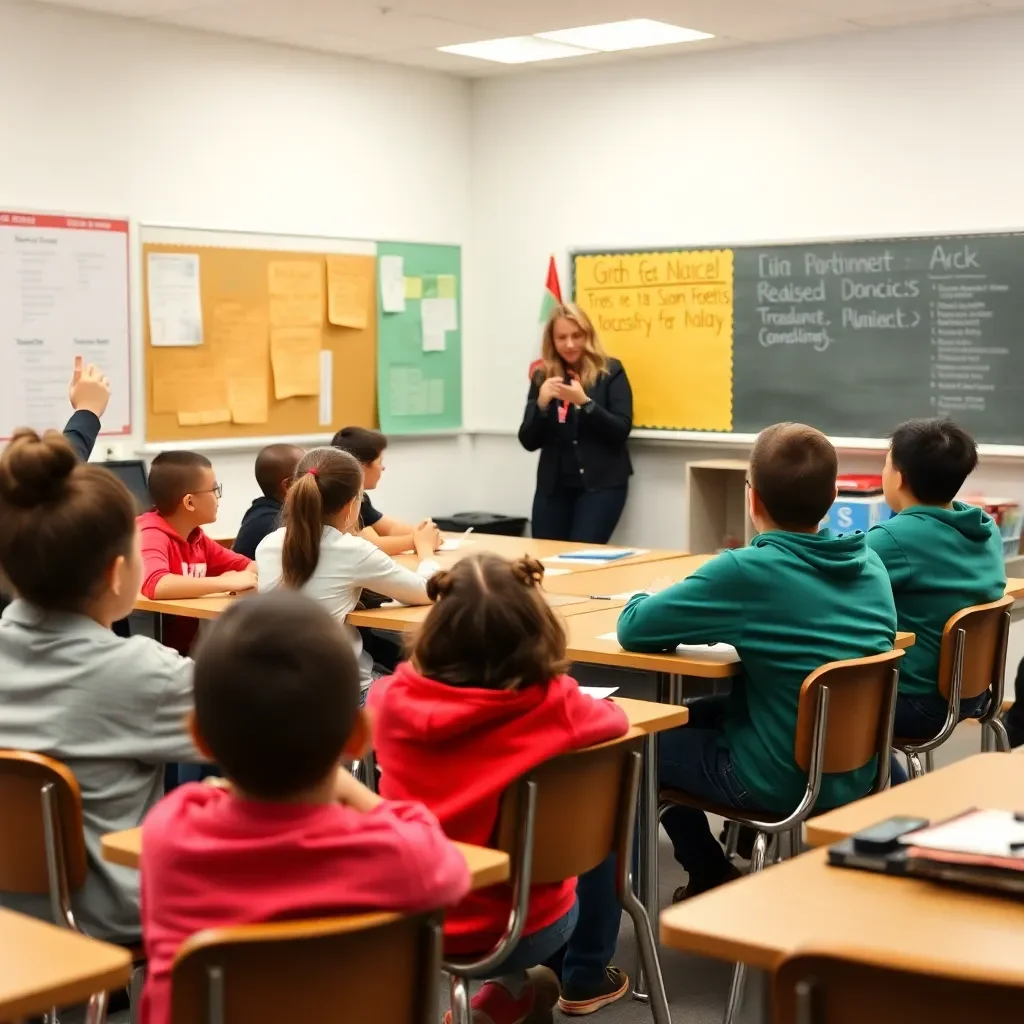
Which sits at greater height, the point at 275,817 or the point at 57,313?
the point at 57,313

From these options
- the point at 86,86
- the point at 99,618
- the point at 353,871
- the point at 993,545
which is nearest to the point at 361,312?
the point at 86,86

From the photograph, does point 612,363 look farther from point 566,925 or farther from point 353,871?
point 353,871

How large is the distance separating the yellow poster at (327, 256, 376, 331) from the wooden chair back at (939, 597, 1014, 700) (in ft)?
12.3

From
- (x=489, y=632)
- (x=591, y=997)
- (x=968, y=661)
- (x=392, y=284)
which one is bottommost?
(x=591, y=997)

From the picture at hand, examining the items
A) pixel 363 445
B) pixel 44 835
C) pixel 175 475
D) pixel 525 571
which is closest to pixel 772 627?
pixel 525 571

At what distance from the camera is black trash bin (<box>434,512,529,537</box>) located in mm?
7371

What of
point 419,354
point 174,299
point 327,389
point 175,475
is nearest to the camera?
point 175,475

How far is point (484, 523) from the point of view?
7355 millimetres

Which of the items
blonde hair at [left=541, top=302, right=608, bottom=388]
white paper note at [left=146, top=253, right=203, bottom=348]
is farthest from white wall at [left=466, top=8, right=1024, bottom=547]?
white paper note at [left=146, top=253, right=203, bottom=348]

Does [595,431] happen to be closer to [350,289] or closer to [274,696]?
[350,289]

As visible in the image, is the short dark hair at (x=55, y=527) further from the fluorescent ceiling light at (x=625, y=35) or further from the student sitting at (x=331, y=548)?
the fluorescent ceiling light at (x=625, y=35)

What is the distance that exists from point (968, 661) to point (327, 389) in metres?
3.80

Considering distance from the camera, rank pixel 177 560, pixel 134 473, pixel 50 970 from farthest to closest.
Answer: pixel 134 473 → pixel 177 560 → pixel 50 970

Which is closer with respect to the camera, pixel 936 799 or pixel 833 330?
pixel 936 799
